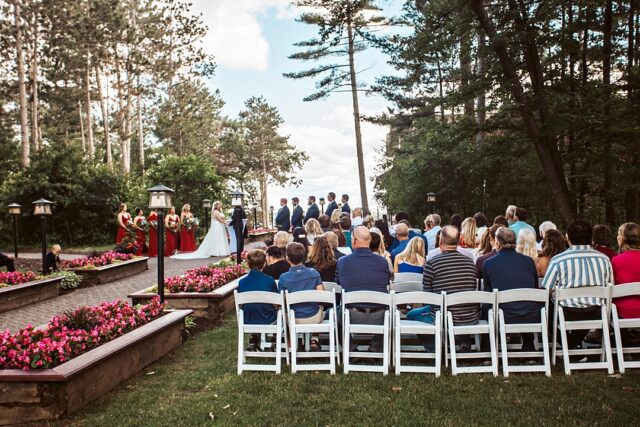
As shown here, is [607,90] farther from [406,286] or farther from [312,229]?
[406,286]

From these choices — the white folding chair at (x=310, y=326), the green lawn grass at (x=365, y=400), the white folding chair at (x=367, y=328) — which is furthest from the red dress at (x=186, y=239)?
the white folding chair at (x=367, y=328)

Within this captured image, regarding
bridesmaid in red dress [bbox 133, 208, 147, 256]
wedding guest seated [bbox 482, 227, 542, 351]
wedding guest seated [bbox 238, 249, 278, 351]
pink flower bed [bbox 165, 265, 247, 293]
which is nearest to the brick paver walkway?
pink flower bed [bbox 165, 265, 247, 293]

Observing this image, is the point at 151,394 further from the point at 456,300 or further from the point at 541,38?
the point at 541,38

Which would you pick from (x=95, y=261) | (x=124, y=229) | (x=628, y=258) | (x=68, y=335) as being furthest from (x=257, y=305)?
(x=124, y=229)

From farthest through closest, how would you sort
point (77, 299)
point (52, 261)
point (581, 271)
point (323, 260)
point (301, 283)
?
point (52, 261) < point (77, 299) < point (323, 260) < point (301, 283) < point (581, 271)

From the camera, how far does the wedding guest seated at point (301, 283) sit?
6176 millimetres

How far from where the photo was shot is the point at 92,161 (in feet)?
88.6

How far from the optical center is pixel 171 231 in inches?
820

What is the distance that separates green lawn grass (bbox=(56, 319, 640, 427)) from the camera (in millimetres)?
4516

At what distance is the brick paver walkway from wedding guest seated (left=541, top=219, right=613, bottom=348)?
8.30 meters

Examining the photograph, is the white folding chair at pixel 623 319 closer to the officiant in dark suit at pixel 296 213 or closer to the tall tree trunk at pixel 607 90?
the tall tree trunk at pixel 607 90

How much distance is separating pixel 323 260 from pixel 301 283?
0.96m

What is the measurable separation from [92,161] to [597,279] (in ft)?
83.8

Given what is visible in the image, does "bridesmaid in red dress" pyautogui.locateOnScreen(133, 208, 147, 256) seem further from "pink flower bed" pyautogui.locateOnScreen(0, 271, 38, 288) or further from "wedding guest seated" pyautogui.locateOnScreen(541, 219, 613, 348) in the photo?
"wedding guest seated" pyautogui.locateOnScreen(541, 219, 613, 348)
